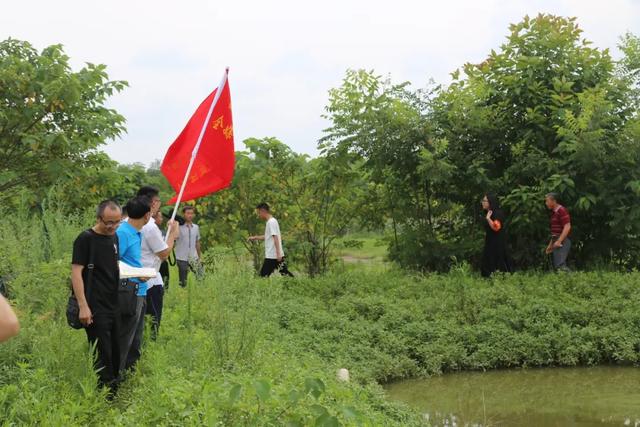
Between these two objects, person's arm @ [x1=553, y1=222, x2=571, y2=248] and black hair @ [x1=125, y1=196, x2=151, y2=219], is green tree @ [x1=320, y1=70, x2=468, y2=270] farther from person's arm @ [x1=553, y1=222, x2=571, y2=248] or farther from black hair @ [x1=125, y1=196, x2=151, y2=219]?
black hair @ [x1=125, y1=196, x2=151, y2=219]

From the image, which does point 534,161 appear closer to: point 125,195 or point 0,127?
point 125,195

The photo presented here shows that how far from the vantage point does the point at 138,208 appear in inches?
249

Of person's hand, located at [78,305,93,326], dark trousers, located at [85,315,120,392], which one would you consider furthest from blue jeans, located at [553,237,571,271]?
person's hand, located at [78,305,93,326]

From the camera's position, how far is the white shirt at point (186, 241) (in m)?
11.6

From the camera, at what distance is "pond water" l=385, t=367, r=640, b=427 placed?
6801mm

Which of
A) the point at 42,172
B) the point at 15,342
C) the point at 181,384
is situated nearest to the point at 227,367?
the point at 181,384

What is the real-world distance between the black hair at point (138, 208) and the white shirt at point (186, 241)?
17.1 feet

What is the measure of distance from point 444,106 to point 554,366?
589 centimetres

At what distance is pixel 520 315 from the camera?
30.8ft

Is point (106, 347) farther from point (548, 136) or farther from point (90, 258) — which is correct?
point (548, 136)

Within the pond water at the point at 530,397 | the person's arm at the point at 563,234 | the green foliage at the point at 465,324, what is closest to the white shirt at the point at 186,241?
the green foliage at the point at 465,324

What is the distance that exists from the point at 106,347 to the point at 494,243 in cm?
752

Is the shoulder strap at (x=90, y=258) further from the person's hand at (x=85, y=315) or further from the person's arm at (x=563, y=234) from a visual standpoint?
the person's arm at (x=563, y=234)

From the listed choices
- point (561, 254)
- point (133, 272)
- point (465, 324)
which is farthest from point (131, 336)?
point (561, 254)
